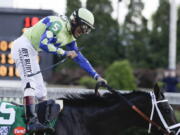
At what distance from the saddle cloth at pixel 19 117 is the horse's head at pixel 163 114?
86cm

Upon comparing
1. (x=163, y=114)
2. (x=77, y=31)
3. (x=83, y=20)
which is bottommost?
(x=163, y=114)

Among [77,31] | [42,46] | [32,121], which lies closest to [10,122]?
[32,121]

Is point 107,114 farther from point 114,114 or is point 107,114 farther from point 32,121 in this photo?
point 32,121

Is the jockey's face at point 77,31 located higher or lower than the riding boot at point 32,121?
higher

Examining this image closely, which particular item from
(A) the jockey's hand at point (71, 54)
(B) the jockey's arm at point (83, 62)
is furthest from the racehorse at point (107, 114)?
(A) the jockey's hand at point (71, 54)

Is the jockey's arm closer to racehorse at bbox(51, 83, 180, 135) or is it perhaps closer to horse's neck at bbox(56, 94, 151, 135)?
racehorse at bbox(51, 83, 180, 135)

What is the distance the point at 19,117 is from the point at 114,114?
0.87 m

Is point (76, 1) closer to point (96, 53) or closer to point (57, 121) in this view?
point (96, 53)

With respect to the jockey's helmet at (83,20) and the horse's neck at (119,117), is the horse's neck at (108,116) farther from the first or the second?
the jockey's helmet at (83,20)

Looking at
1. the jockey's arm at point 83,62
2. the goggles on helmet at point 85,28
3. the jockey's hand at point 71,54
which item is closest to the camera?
the jockey's hand at point 71,54

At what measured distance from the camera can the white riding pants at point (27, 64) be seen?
5051mm

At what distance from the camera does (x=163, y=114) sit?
190 inches

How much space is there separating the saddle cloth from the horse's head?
0.86 metres

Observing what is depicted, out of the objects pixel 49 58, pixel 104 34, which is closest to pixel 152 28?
pixel 104 34
